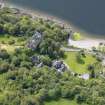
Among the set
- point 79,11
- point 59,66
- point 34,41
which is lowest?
point 59,66

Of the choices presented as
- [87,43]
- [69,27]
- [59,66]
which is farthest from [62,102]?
[69,27]

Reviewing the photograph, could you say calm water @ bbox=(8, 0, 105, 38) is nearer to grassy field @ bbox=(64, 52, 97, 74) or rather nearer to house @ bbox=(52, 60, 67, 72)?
grassy field @ bbox=(64, 52, 97, 74)

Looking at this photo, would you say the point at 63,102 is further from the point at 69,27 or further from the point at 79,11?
the point at 79,11

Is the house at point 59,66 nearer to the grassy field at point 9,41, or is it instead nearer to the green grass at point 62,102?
the green grass at point 62,102

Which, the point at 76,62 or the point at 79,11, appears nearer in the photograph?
the point at 76,62

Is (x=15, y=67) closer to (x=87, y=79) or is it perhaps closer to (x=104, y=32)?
(x=87, y=79)

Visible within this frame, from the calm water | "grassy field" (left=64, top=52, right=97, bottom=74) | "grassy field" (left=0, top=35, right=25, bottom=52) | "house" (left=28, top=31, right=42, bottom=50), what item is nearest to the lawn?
"grassy field" (left=64, top=52, right=97, bottom=74)

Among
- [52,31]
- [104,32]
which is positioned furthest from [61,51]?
[104,32]
